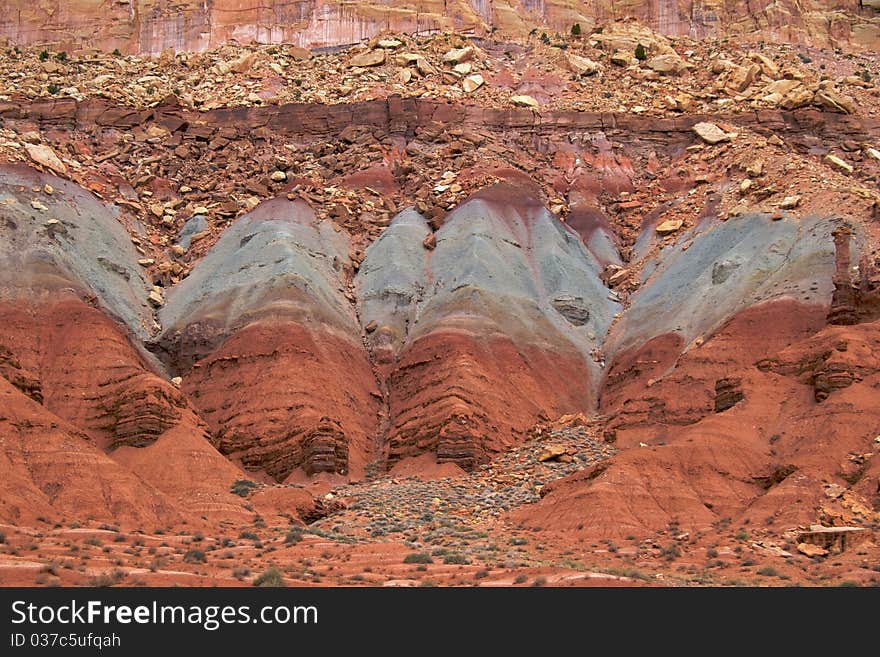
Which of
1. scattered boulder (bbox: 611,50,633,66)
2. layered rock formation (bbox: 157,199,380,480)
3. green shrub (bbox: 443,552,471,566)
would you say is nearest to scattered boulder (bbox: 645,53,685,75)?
scattered boulder (bbox: 611,50,633,66)

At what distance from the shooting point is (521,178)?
8038 cm

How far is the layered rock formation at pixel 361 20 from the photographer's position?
99188 millimetres

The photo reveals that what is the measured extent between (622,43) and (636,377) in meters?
34.7

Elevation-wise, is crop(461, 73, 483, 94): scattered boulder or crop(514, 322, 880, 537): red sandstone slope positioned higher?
crop(461, 73, 483, 94): scattered boulder

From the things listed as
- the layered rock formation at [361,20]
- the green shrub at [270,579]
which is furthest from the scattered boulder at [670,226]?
the green shrub at [270,579]

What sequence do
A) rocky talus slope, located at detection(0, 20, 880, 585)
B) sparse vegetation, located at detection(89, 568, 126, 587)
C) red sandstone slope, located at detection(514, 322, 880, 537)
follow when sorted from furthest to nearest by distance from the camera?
red sandstone slope, located at detection(514, 322, 880, 537) → rocky talus slope, located at detection(0, 20, 880, 585) → sparse vegetation, located at detection(89, 568, 126, 587)

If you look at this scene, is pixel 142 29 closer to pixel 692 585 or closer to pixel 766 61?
pixel 766 61

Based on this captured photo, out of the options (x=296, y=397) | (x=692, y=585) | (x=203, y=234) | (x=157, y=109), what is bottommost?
(x=692, y=585)

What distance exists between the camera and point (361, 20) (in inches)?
3900

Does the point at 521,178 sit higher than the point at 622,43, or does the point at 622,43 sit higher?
the point at 622,43

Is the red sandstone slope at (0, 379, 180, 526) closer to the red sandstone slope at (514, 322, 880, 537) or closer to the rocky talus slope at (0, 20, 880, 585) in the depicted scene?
the rocky talus slope at (0, 20, 880, 585)

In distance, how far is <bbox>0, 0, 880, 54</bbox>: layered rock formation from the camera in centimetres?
9919

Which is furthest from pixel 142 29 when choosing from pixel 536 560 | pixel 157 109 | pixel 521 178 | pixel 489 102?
pixel 536 560

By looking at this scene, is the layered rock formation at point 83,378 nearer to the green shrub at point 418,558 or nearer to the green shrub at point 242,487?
the green shrub at point 242,487
